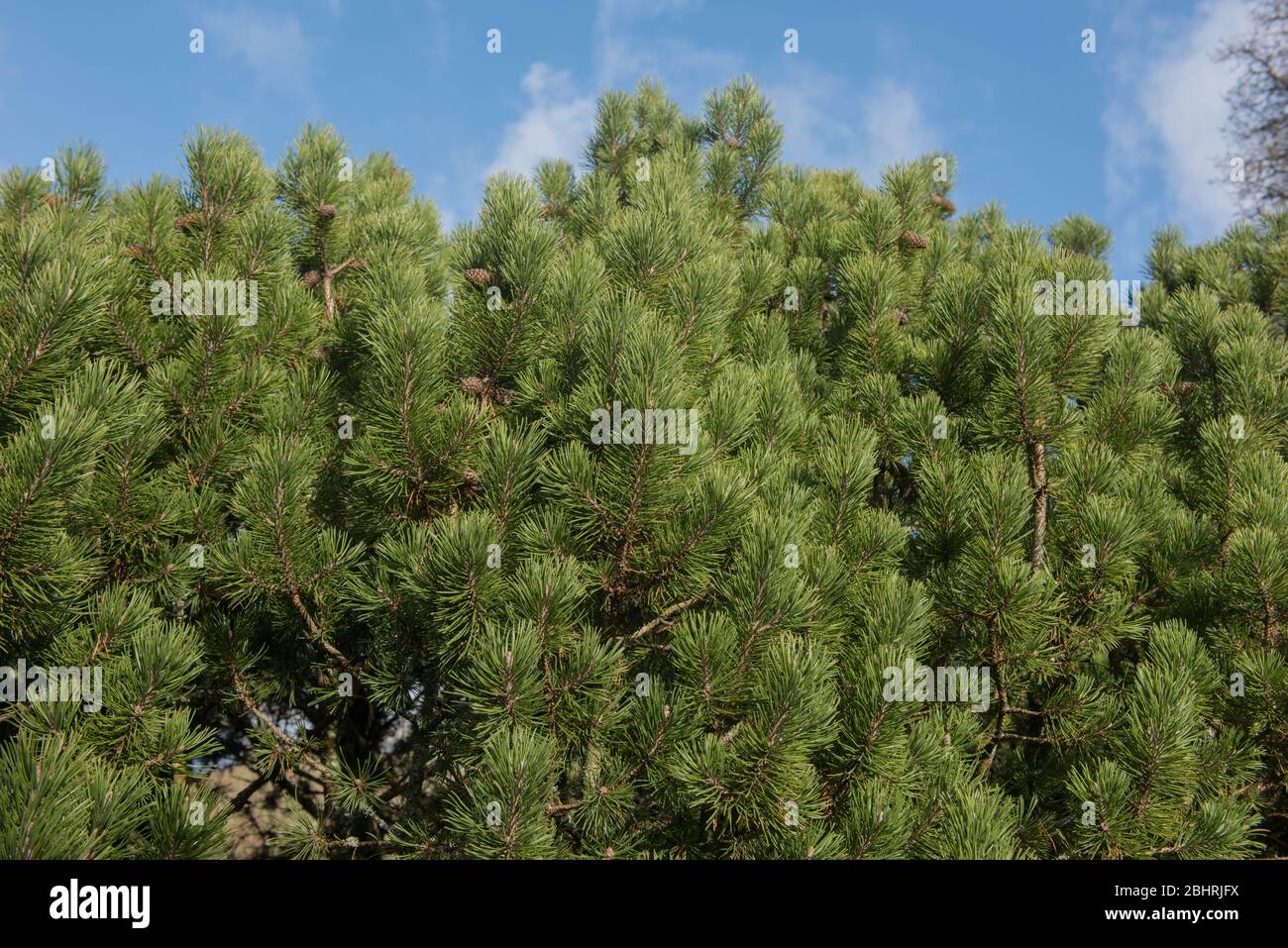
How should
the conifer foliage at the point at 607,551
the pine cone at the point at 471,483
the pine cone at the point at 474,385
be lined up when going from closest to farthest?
the conifer foliage at the point at 607,551 < the pine cone at the point at 471,483 < the pine cone at the point at 474,385

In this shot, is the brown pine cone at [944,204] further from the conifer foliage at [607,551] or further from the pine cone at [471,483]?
the pine cone at [471,483]

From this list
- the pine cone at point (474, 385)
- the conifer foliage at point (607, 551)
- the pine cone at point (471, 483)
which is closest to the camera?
the conifer foliage at point (607, 551)

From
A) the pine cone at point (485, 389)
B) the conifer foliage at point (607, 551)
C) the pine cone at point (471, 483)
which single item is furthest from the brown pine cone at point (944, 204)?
the pine cone at point (471, 483)

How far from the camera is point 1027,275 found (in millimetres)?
3033

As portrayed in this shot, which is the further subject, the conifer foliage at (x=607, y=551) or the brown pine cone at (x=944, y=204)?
the brown pine cone at (x=944, y=204)

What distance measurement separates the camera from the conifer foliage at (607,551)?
7.59ft

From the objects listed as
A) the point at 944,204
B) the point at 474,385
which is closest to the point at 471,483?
the point at 474,385

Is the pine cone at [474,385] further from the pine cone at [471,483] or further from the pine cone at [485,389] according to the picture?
the pine cone at [471,483]

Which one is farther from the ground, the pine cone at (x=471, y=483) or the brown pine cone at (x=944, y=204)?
the brown pine cone at (x=944, y=204)

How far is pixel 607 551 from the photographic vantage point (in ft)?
8.61
